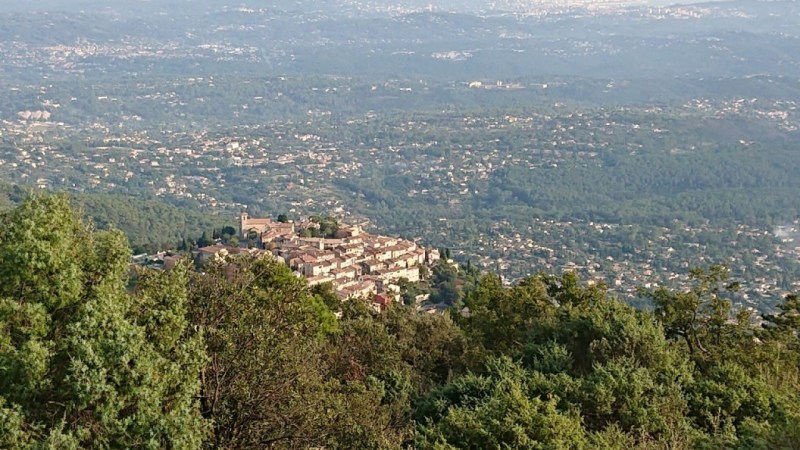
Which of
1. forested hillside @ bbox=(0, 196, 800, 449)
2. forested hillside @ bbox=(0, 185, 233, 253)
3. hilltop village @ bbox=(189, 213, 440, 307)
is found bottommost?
forested hillside @ bbox=(0, 185, 233, 253)

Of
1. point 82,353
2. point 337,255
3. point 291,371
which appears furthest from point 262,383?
point 337,255

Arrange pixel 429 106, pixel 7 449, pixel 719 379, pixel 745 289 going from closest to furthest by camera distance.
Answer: pixel 7 449 < pixel 719 379 < pixel 745 289 < pixel 429 106

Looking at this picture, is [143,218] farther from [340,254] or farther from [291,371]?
[291,371]

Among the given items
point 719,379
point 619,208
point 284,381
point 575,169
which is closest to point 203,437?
point 284,381

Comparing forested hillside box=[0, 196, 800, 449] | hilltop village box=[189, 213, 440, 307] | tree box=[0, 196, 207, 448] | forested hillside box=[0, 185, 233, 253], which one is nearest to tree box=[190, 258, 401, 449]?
forested hillside box=[0, 196, 800, 449]

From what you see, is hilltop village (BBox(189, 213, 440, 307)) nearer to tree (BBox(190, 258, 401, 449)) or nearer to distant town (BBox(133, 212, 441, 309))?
distant town (BBox(133, 212, 441, 309))

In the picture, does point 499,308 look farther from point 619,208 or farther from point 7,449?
point 619,208
